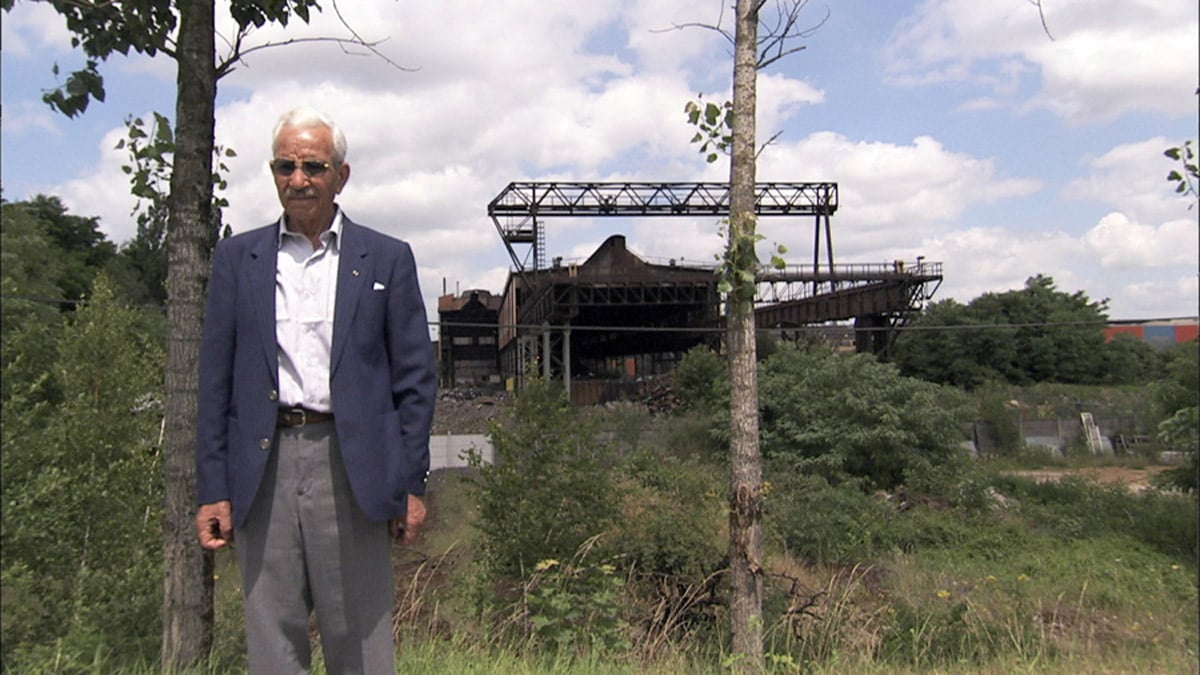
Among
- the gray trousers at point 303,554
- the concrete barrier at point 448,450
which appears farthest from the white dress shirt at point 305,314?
the concrete barrier at point 448,450

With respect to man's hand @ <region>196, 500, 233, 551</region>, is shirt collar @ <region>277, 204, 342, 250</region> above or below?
above

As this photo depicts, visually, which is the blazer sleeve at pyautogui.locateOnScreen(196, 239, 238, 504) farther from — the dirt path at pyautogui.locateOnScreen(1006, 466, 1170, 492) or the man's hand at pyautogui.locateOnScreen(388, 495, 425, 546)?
the dirt path at pyautogui.locateOnScreen(1006, 466, 1170, 492)

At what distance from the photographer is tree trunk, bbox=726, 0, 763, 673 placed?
18.4 ft

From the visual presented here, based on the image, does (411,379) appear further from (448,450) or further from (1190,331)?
(448,450)

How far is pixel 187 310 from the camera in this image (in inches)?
141

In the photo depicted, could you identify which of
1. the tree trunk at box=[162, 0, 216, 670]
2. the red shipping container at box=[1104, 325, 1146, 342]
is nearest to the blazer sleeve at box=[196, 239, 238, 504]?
the tree trunk at box=[162, 0, 216, 670]

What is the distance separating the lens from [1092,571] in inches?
600

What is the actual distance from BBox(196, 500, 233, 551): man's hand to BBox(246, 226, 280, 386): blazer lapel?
0.37 metres

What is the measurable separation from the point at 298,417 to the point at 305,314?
0.27 metres

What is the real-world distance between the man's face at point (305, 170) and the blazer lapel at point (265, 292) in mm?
131

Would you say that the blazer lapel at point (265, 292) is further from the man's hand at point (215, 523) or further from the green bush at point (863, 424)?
the green bush at point (863, 424)

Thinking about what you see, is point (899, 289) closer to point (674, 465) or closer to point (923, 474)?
point (923, 474)

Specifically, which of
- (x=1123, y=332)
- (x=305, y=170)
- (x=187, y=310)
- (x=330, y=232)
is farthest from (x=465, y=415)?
(x=1123, y=332)

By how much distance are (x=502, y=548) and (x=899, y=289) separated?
2907 cm
